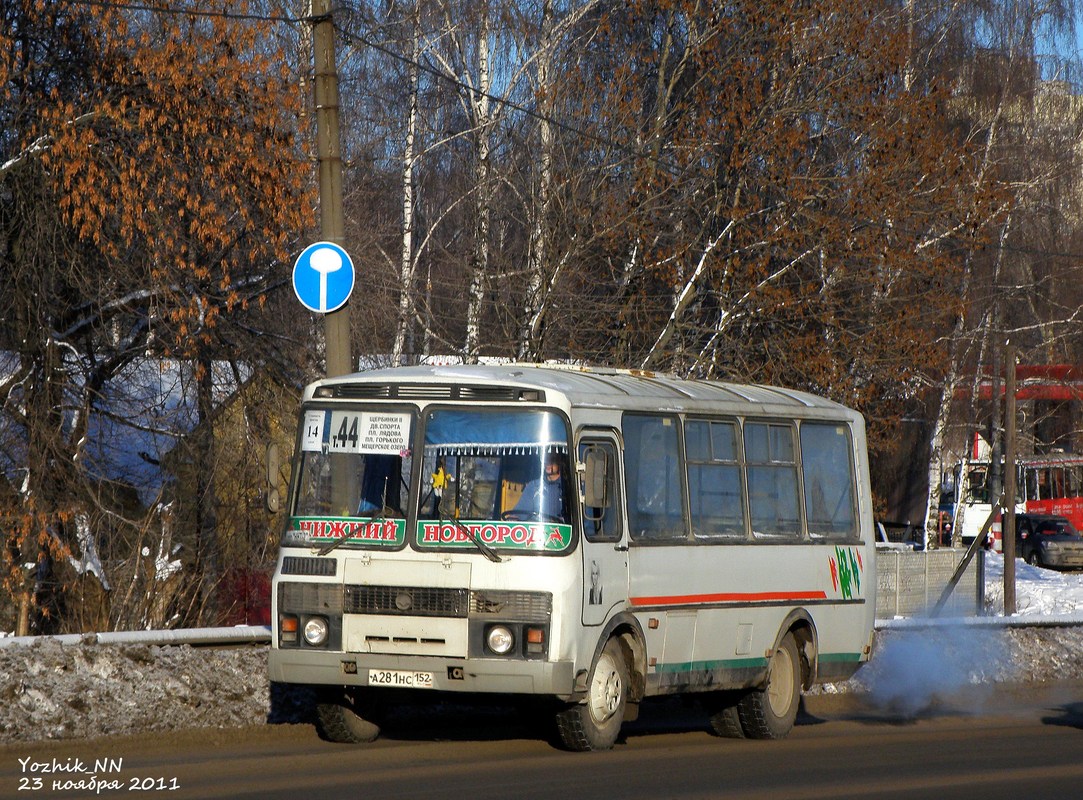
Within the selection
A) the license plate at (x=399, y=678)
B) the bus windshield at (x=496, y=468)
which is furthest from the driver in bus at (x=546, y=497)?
the license plate at (x=399, y=678)

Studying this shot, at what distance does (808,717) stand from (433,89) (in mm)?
17480

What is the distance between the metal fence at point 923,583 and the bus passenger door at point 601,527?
16.5m

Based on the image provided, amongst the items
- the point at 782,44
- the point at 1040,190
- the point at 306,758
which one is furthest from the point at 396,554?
the point at 1040,190

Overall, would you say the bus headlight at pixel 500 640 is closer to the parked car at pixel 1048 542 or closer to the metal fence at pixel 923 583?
the metal fence at pixel 923 583

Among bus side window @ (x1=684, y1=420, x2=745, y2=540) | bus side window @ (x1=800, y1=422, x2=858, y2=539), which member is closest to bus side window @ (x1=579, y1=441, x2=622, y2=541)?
bus side window @ (x1=684, y1=420, x2=745, y2=540)

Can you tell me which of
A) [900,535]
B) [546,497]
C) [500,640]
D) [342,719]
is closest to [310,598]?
[342,719]

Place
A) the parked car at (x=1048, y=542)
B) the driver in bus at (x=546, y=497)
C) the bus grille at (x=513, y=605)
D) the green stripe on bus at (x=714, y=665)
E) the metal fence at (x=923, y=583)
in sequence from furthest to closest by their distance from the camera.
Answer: the parked car at (x=1048, y=542), the metal fence at (x=923, y=583), the green stripe on bus at (x=714, y=665), the driver in bus at (x=546, y=497), the bus grille at (x=513, y=605)

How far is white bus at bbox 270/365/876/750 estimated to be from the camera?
10133 millimetres

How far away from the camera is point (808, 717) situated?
1457 centimetres

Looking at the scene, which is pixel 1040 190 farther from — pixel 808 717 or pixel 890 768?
pixel 890 768

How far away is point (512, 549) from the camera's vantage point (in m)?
10.2

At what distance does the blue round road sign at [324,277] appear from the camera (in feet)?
42.6

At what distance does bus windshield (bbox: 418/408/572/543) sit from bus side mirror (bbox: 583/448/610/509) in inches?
7.7

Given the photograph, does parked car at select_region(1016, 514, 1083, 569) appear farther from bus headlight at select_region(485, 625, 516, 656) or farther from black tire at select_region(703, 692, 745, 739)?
bus headlight at select_region(485, 625, 516, 656)
